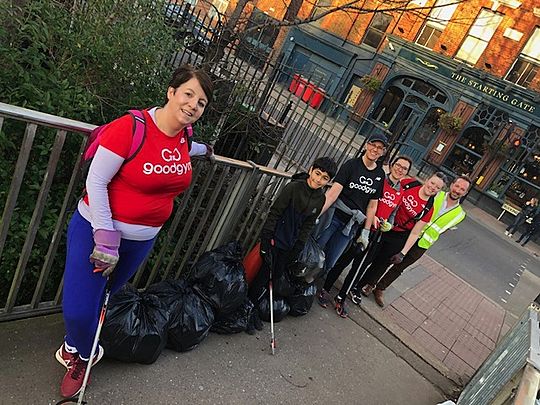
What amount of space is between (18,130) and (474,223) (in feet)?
51.0

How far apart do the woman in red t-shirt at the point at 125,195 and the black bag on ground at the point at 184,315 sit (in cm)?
68

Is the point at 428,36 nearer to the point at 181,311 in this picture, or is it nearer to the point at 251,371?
the point at 251,371

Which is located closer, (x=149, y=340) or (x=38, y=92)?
(x=38, y=92)

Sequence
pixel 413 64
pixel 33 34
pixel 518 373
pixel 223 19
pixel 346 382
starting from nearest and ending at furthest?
1. pixel 518 373
2. pixel 33 34
3. pixel 346 382
4. pixel 223 19
5. pixel 413 64

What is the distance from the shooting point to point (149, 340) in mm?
2596

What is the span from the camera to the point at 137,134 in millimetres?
1840

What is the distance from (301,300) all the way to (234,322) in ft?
3.09

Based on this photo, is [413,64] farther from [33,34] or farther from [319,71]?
[33,34]

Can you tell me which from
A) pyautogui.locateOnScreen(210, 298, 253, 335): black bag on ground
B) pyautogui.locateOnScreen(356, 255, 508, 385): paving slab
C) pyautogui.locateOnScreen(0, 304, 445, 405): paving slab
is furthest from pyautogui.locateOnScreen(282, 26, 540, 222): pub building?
pyautogui.locateOnScreen(210, 298, 253, 335): black bag on ground

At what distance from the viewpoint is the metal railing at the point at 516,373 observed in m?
2.13

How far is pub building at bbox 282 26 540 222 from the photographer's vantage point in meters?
16.6

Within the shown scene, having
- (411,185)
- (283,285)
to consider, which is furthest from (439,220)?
(283,285)

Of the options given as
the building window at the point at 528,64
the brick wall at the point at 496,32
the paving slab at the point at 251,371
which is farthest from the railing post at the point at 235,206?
the building window at the point at 528,64

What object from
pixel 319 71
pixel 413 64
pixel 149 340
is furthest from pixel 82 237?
pixel 319 71
